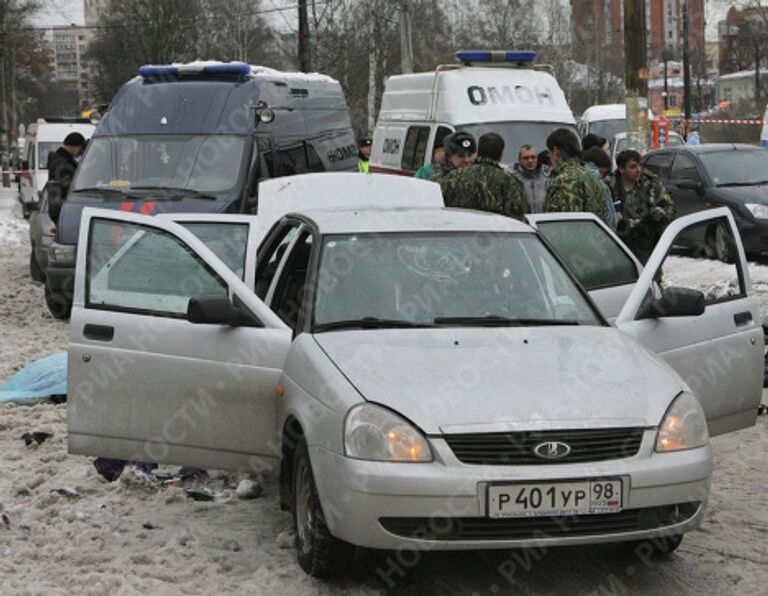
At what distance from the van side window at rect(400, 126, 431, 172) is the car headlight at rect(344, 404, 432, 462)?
45.3ft

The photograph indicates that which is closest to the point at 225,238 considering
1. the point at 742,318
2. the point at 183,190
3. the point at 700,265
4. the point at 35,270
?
the point at 742,318

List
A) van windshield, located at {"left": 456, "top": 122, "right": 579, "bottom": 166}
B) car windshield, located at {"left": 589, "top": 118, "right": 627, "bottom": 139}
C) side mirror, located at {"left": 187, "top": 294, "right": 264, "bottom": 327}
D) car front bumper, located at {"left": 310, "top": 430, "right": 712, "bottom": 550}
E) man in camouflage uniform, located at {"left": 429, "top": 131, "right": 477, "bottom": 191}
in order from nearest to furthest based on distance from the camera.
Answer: car front bumper, located at {"left": 310, "top": 430, "right": 712, "bottom": 550} < side mirror, located at {"left": 187, "top": 294, "right": 264, "bottom": 327} < man in camouflage uniform, located at {"left": 429, "top": 131, "right": 477, "bottom": 191} < van windshield, located at {"left": 456, "top": 122, "right": 579, "bottom": 166} < car windshield, located at {"left": 589, "top": 118, "right": 627, "bottom": 139}

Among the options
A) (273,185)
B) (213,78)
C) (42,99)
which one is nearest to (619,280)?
(273,185)

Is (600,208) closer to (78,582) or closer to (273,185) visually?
(273,185)

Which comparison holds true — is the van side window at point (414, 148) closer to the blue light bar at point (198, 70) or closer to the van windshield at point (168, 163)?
the blue light bar at point (198, 70)

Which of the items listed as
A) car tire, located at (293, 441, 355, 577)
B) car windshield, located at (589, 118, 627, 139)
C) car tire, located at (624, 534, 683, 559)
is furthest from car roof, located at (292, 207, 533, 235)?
car windshield, located at (589, 118, 627, 139)

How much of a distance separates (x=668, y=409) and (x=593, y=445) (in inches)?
15.2

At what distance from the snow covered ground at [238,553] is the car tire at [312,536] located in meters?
0.08

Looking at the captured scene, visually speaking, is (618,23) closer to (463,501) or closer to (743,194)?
(743,194)

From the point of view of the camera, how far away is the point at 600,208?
32.6 feet

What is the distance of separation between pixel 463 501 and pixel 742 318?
2.49 meters

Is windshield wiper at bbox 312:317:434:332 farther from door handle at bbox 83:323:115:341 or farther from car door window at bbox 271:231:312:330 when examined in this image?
door handle at bbox 83:323:115:341

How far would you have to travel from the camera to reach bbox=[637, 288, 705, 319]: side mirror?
6375 mm

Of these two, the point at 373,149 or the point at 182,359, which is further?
the point at 373,149
